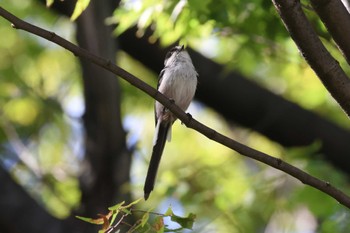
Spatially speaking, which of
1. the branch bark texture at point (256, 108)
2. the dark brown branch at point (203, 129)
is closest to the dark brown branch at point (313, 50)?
the dark brown branch at point (203, 129)

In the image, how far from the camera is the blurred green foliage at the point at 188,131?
468cm

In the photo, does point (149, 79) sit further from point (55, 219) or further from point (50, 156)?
point (55, 219)

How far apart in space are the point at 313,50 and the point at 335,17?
15 cm

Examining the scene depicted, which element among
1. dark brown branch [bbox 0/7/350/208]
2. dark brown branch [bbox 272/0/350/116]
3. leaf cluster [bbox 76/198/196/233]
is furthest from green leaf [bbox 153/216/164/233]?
dark brown branch [bbox 272/0/350/116]

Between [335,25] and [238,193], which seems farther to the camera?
[238,193]

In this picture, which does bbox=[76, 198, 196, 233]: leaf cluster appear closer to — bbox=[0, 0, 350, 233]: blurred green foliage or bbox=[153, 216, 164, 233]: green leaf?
bbox=[153, 216, 164, 233]: green leaf

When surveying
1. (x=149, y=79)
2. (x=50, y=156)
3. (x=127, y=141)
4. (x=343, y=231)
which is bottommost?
(x=343, y=231)

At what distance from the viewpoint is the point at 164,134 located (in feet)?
15.1

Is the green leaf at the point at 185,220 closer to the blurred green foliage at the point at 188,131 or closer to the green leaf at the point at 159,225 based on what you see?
the green leaf at the point at 159,225

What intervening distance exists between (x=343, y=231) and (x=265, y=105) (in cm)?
195

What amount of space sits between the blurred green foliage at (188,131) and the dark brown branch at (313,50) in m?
1.11

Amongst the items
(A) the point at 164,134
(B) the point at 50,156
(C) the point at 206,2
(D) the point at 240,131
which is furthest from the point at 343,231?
(B) the point at 50,156

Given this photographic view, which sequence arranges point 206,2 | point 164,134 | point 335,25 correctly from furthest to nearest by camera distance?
1. point 164,134
2. point 206,2
3. point 335,25

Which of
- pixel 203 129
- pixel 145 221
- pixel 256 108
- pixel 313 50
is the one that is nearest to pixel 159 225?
pixel 145 221
